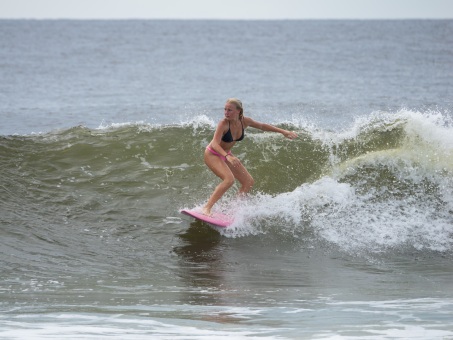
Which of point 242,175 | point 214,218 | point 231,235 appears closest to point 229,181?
point 242,175

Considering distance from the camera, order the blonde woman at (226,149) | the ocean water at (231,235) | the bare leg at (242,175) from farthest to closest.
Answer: the bare leg at (242,175) < the blonde woman at (226,149) < the ocean water at (231,235)

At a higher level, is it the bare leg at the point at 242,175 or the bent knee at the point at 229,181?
the bare leg at the point at 242,175

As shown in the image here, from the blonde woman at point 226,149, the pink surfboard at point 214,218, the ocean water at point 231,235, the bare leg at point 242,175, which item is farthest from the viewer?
the bare leg at point 242,175

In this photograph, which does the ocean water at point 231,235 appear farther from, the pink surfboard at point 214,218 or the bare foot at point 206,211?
the bare foot at point 206,211

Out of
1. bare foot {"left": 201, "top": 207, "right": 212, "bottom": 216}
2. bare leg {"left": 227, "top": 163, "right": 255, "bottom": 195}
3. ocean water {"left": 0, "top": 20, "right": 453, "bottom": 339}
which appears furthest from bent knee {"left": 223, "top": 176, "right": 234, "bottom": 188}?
ocean water {"left": 0, "top": 20, "right": 453, "bottom": 339}

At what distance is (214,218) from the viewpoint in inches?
431

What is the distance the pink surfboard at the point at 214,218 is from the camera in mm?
10820

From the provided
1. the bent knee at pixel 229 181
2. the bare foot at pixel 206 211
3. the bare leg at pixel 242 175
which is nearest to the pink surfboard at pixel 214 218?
the bare foot at pixel 206 211

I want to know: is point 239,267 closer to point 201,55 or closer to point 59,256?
point 59,256

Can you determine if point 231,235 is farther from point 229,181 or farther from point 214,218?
point 229,181

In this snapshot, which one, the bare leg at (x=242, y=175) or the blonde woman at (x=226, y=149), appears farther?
the bare leg at (x=242, y=175)

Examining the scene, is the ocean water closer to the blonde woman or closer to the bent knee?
the blonde woman

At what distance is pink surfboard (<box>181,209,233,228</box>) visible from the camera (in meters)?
Answer: 10.8

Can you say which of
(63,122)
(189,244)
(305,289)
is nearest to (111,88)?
(63,122)
